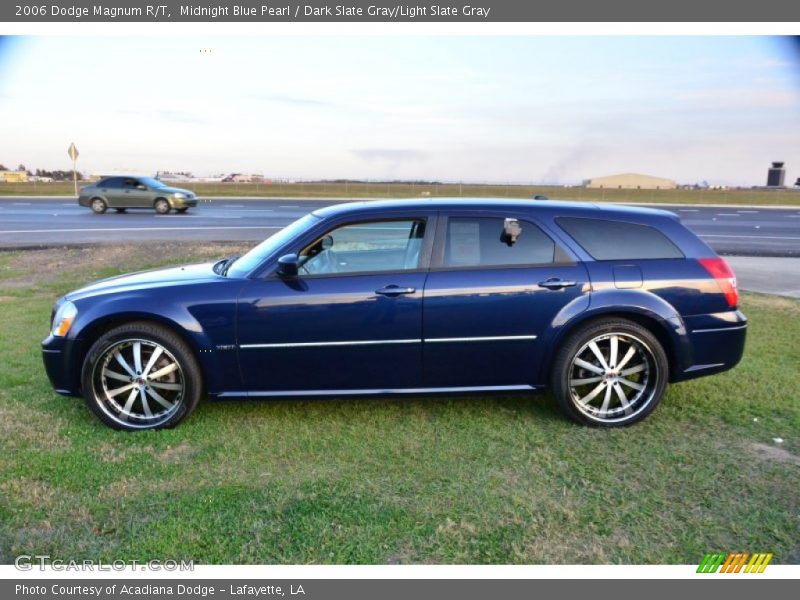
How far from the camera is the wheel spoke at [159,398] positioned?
4.23 meters

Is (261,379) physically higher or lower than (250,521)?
higher

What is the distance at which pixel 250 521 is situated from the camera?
3145mm

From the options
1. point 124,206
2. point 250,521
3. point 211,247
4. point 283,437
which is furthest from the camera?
point 124,206

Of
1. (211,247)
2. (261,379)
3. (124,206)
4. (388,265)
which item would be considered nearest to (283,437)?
(261,379)

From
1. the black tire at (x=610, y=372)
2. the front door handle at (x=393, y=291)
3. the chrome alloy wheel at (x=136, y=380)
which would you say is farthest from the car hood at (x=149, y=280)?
the black tire at (x=610, y=372)

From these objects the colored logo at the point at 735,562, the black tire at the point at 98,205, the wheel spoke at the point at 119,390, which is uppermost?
the black tire at the point at 98,205

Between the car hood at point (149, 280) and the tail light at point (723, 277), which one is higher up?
the tail light at point (723, 277)

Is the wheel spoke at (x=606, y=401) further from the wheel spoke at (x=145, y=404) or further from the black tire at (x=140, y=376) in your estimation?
the wheel spoke at (x=145, y=404)

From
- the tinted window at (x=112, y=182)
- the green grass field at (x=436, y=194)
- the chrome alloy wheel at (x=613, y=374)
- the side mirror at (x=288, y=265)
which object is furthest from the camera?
the green grass field at (x=436, y=194)

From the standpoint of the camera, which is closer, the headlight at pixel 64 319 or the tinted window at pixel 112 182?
the headlight at pixel 64 319

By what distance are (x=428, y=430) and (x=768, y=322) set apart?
201 inches

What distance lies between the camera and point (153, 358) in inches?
165

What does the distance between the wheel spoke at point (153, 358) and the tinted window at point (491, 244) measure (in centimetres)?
204

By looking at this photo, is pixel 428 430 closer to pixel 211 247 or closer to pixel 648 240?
pixel 648 240
